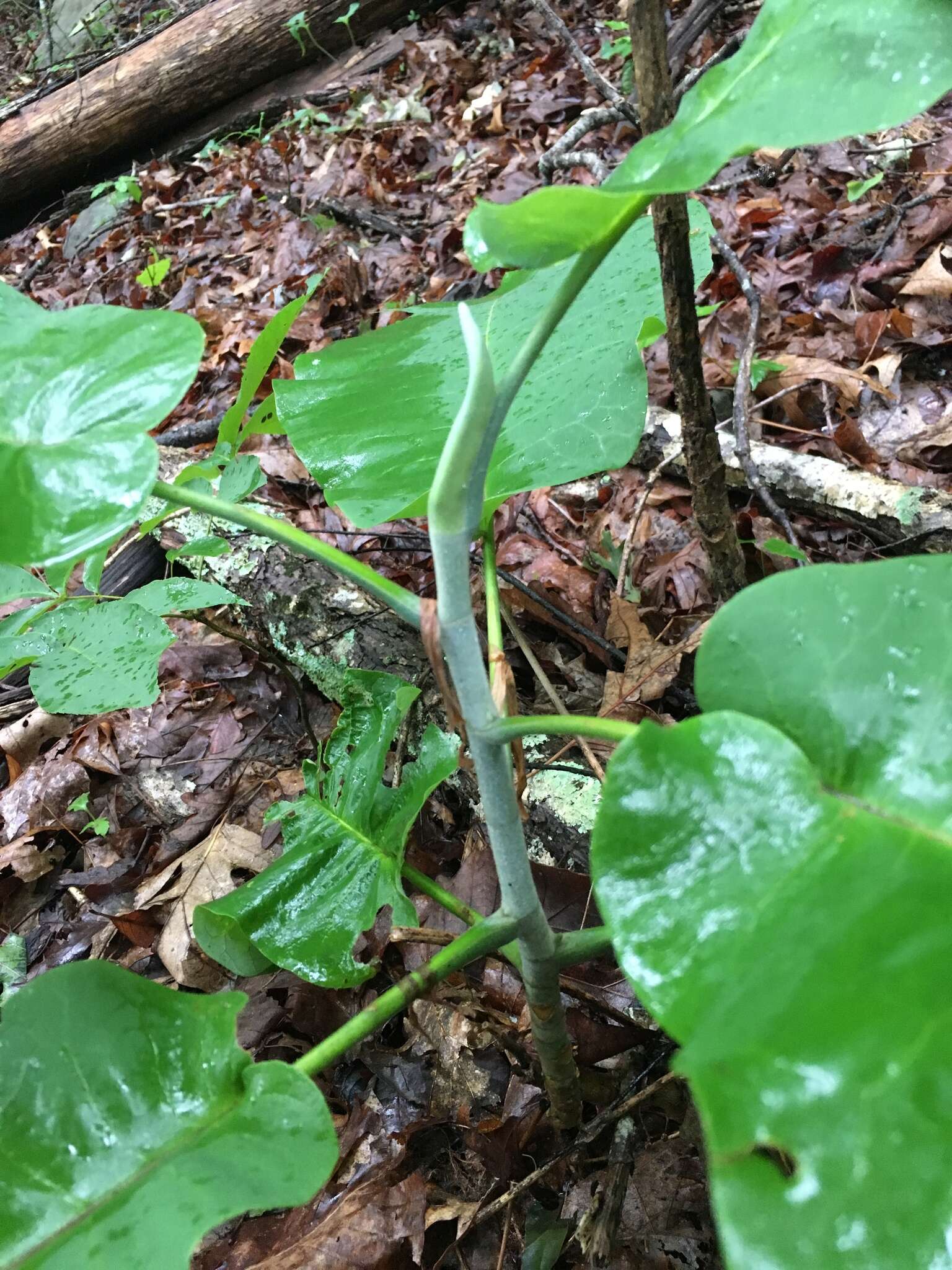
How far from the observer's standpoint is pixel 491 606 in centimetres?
82

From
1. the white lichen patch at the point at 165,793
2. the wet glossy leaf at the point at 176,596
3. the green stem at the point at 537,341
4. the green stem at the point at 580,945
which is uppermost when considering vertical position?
the green stem at the point at 537,341

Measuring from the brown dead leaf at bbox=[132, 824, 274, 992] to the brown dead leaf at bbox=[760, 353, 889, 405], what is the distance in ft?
4.96

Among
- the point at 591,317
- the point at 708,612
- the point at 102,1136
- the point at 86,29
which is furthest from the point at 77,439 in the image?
the point at 86,29

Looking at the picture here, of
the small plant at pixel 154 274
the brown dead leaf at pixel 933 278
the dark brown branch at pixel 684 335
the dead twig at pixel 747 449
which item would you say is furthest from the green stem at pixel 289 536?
the small plant at pixel 154 274

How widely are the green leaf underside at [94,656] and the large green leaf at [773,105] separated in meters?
0.70

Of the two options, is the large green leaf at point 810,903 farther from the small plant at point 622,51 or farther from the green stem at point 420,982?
the small plant at point 622,51

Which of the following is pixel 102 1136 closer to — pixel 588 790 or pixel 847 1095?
pixel 847 1095

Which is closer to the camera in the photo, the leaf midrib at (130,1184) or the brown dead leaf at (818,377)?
the leaf midrib at (130,1184)

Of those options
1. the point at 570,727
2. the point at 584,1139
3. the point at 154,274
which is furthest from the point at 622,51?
→ the point at 584,1139

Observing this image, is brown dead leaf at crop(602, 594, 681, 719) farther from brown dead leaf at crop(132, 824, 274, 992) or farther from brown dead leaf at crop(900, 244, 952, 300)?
brown dead leaf at crop(900, 244, 952, 300)

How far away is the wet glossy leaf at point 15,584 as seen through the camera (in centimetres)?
84

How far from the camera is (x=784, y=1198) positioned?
1.09 ft

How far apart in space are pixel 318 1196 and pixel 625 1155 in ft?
1.35

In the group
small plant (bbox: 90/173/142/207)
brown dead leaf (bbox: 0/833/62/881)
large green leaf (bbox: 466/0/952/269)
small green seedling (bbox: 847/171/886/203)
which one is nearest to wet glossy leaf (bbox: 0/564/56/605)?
large green leaf (bbox: 466/0/952/269)
